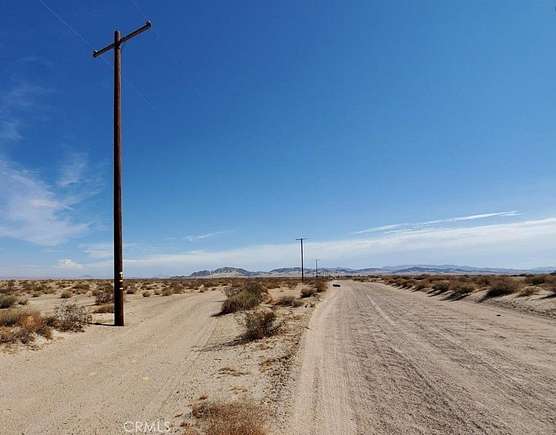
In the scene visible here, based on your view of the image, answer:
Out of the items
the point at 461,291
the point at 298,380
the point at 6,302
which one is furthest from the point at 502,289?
the point at 6,302

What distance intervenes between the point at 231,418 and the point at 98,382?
12.2 feet

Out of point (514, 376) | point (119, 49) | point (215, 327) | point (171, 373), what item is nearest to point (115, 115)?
point (119, 49)

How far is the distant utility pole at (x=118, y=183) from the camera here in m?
15.2

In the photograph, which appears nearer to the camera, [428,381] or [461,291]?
[428,381]

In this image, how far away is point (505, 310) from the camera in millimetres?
20203

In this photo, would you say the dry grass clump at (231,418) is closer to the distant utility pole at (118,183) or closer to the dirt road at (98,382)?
the dirt road at (98,382)

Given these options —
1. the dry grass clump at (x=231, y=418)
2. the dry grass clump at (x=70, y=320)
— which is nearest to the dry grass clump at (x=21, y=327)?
the dry grass clump at (x=70, y=320)

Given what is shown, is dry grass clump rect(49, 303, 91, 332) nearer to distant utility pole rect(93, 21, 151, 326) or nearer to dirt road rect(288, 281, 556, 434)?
distant utility pole rect(93, 21, 151, 326)

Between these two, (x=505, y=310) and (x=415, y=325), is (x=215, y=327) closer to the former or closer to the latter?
(x=415, y=325)

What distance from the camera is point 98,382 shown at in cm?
775

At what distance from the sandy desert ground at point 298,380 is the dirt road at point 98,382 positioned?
3 cm

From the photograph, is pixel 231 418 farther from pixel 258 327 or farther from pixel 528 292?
pixel 528 292

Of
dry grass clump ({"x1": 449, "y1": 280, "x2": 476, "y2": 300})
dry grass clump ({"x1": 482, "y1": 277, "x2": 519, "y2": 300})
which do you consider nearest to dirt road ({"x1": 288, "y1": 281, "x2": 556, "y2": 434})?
dry grass clump ({"x1": 482, "y1": 277, "x2": 519, "y2": 300})

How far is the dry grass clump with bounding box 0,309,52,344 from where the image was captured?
10406 mm
